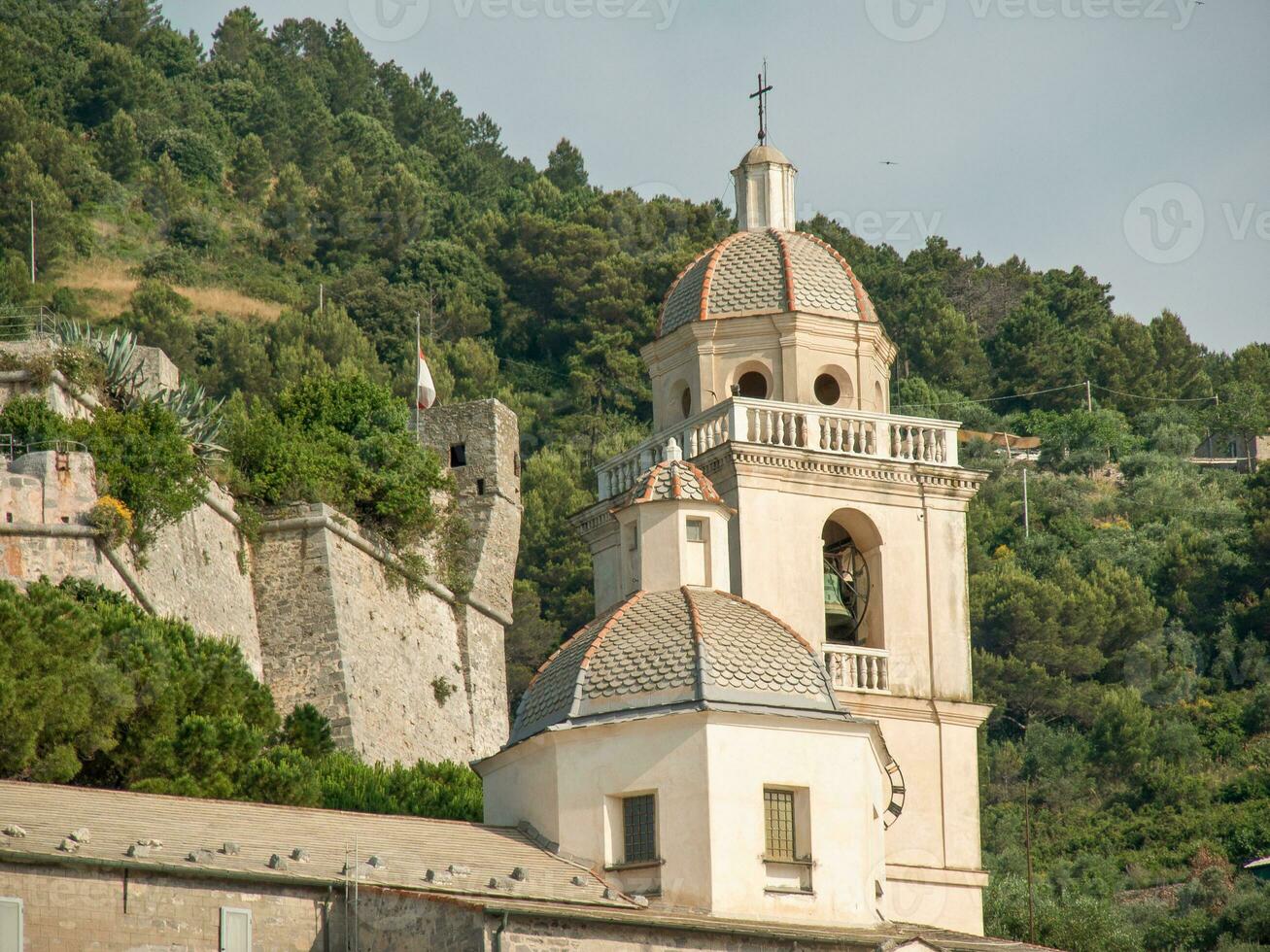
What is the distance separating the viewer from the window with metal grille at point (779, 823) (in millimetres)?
25312

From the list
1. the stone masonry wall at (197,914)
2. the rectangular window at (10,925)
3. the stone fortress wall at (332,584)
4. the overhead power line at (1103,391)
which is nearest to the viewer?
the rectangular window at (10,925)

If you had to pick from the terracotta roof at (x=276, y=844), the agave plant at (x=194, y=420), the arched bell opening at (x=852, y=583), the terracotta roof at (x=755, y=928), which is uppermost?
the agave plant at (x=194, y=420)

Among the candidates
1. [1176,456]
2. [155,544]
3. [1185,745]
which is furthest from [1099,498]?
[155,544]

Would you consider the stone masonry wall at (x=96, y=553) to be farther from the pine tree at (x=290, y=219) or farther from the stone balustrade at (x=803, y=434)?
the pine tree at (x=290, y=219)

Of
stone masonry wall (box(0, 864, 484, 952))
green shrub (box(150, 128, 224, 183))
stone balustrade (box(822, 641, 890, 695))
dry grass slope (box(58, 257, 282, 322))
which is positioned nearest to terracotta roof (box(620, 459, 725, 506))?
stone balustrade (box(822, 641, 890, 695))

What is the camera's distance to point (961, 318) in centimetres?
9775

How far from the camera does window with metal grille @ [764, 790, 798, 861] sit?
2531 cm

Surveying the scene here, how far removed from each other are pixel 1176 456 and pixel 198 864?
76295 millimetres

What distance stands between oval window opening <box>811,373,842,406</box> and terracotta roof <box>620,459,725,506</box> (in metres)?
5.28

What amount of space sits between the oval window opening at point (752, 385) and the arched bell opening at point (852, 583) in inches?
78.4

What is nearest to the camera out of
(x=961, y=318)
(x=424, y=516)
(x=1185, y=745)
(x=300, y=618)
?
(x=300, y=618)

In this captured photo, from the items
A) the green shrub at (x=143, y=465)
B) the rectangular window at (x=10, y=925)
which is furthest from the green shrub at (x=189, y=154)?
the rectangular window at (x=10, y=925)

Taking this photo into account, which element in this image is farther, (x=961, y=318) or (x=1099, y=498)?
(x=961, y=318)

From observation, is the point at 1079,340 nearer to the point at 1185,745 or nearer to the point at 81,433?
the point at 1185,745
